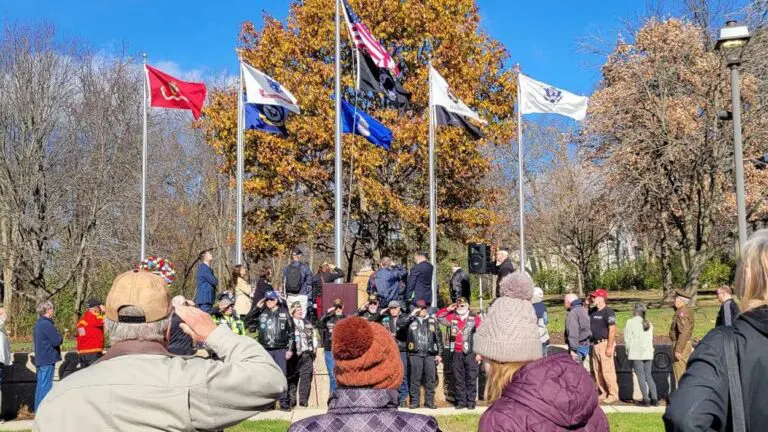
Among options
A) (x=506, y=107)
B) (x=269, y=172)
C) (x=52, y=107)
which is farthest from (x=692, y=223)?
(x=52, y=107)

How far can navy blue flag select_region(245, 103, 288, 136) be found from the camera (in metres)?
22.2

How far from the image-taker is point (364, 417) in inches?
140

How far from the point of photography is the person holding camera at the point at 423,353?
47.0ft

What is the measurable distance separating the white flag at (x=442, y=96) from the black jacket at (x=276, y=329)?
→ 9.72 meters

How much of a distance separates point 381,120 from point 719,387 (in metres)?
25.5

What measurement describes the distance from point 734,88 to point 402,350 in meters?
7.28

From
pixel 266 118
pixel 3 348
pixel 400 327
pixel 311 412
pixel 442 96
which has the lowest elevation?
Answer: pixel 311 412

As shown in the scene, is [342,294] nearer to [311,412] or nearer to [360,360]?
[311,412]

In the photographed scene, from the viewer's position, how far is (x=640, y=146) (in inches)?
1128

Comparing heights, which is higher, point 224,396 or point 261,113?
point 261,113

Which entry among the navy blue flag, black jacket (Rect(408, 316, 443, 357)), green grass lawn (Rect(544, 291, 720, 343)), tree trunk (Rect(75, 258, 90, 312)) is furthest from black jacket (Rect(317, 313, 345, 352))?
tree trunk (Rect(75, 258, 90, 312))

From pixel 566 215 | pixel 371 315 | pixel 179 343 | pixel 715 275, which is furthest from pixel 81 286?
pixel 715 275

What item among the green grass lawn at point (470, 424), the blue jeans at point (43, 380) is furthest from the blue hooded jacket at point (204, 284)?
the green grass lawn at point (470, 424)

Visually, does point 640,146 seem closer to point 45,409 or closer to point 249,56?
point 249,56
